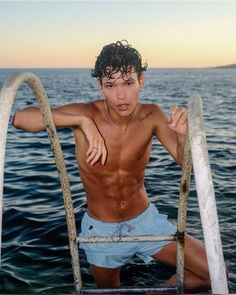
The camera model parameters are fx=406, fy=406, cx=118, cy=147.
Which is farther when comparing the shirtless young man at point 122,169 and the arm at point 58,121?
the shirtless young man at point 122,169

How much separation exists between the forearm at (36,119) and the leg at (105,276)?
1563 mm

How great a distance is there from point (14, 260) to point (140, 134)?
10.4ft

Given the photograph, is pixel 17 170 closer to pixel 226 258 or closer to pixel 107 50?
pixel 226 258

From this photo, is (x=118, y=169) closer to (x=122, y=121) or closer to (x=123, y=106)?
(x=122, y=121)

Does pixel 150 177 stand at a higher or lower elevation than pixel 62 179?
lower

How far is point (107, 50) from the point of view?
3.45 meters

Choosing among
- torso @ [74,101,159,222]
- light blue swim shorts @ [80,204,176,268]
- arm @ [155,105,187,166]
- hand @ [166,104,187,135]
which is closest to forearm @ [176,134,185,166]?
arm @ [155,105,187,166]

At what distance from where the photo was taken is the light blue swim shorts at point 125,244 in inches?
139

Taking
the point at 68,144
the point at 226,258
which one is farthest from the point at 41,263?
the point at 68,144

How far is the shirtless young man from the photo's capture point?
3.20m

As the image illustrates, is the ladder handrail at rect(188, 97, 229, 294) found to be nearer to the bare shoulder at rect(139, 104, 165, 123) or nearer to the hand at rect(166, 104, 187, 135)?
the hand at rect(166, 104, 187, 135)

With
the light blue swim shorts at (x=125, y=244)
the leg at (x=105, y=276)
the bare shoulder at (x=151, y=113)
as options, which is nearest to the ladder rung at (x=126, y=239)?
the light blue swim shorts at (x=125, y=244)

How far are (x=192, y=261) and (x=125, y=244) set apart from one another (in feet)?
1.92

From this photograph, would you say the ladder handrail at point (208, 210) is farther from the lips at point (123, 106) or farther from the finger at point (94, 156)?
the lips at point (123, 106)
